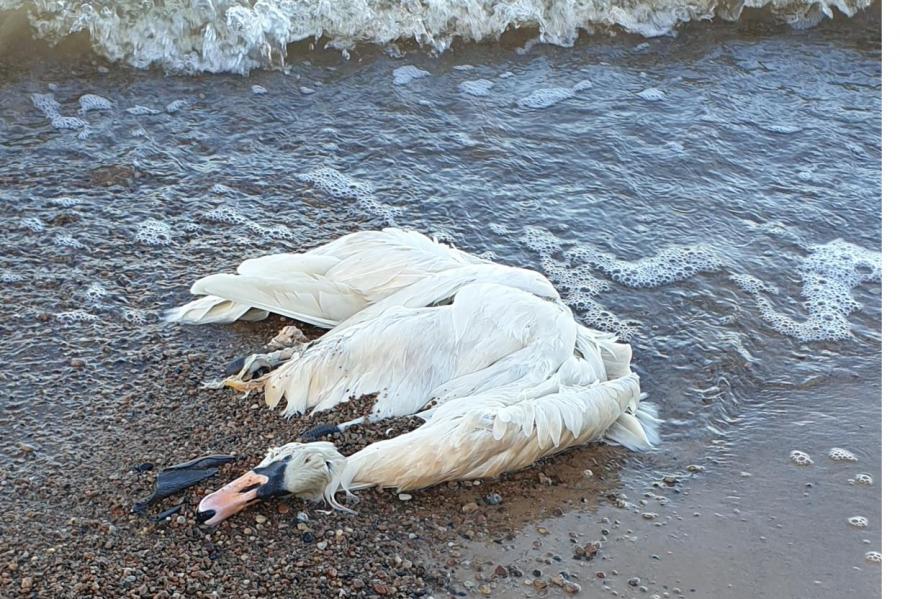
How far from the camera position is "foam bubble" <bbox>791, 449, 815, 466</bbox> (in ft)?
14.7

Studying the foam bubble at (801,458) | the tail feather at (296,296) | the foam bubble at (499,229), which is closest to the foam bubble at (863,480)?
the foam bubble at (801,458)

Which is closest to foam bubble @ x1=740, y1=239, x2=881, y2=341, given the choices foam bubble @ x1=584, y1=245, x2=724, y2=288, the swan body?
foam bubble @ x1=584, y1=245, x2=724, y2=288

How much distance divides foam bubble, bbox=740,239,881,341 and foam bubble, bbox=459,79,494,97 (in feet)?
8.48

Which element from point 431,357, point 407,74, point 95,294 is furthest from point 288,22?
point 431,357

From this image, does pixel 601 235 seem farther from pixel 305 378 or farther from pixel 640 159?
pixel 305 378

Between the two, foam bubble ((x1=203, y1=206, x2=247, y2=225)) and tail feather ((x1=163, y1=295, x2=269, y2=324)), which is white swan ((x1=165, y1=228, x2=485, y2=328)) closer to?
tail feather ((x1=163, y1=295, x2=269, y2=324))

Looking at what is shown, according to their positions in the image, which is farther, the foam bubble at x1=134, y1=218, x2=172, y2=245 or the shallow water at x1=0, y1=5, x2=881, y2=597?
the foam bubble at x1=134, y1=218, x2=172, y2=245

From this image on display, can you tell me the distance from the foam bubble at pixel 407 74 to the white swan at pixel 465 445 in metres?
3.59

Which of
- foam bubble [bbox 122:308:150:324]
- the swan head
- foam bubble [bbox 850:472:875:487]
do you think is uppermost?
foam bubble [bbox 122:308:150:324]

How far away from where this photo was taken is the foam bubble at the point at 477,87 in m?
7.47

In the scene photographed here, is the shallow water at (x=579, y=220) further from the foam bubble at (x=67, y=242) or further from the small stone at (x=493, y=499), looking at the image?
the small stone at (x=493, y=499)

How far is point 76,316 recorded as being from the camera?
16.3 ft

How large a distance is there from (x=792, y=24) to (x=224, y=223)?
547 cm

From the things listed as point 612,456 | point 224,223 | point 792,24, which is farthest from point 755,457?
point 792,24
